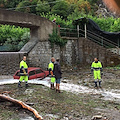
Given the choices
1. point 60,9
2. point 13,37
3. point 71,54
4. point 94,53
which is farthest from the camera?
point 60,9

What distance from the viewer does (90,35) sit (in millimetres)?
22562

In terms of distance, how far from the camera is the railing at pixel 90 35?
20375mm

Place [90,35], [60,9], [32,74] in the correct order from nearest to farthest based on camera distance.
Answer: [32,74] < [90,35] < [60,9]

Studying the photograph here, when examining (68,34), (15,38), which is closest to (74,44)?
(68,34)

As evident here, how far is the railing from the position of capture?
66.8 ft

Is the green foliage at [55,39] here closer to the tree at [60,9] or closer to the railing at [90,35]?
the railing at [90,35]

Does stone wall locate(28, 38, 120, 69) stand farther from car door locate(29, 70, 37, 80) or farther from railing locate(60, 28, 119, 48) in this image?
car door locate(29, 70, 37, 80)

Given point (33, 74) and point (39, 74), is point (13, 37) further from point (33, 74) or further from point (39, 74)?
point (33, 74)

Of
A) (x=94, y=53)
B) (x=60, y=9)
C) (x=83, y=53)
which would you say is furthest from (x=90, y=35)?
(x=60, y=9)

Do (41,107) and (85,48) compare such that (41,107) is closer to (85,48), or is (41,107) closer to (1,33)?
(85,48)

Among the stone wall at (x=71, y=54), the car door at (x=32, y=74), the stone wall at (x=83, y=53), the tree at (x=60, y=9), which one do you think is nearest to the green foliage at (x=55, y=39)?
the stone wall at (x=71, y=54)

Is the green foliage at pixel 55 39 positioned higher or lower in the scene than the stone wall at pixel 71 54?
higher

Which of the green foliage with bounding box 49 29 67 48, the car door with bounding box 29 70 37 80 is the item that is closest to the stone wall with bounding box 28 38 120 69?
the green foliage with bounding box 49 29 67 48

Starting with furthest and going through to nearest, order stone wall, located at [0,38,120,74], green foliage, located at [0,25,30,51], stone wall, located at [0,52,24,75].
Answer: green foliage, located at [0,25,30,51] < stone wall, located at [0,38,120,74] < stone wall, located at [0,52,24,75]
